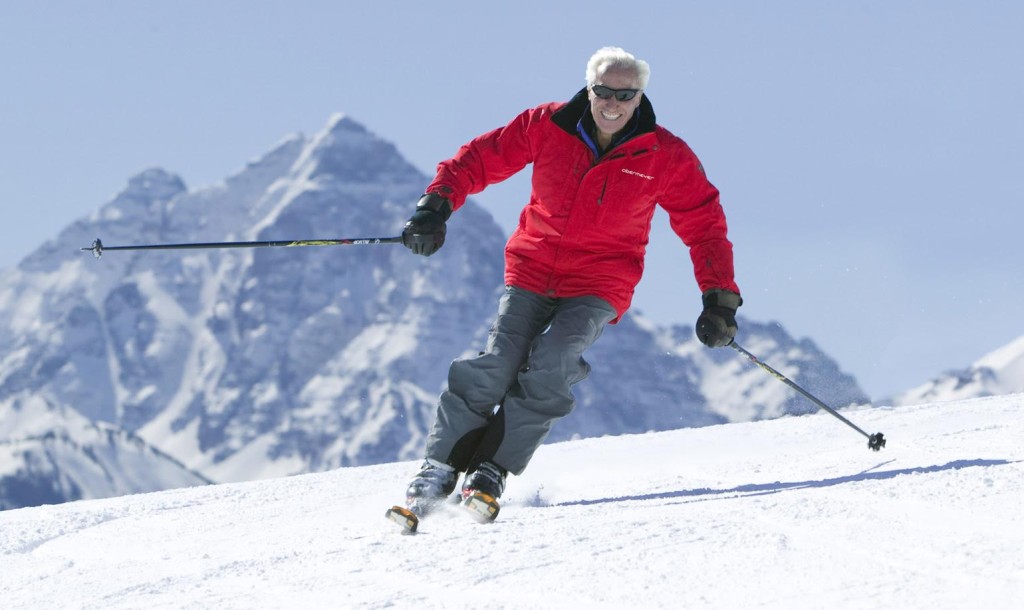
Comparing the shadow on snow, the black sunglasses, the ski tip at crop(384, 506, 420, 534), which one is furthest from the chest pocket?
the ski tip at crop(384, 506, 420, 534)

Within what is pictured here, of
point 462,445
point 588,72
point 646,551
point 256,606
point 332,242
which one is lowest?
point 256,606

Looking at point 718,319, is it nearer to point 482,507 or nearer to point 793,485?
point 793,485

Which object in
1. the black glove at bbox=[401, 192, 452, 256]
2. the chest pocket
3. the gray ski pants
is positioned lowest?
the gray ski pants

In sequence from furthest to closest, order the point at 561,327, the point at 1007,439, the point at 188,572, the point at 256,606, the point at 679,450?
the point at 679,450 → the point at 1007,439 → the point at 561,327 → the point at 188,572 → the point at 256,606

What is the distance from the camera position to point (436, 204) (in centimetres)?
557

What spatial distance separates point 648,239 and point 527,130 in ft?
2.50

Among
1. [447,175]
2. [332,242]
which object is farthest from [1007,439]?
[332,242]

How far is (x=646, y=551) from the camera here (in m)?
3.51

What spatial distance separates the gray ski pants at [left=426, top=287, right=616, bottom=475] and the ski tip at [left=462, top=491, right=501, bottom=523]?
1.25ft

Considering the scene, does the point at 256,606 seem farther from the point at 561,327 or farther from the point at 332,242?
the point at 332,242

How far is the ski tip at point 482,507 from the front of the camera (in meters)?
4.67

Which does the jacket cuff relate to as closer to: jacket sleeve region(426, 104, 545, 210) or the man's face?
the man's face

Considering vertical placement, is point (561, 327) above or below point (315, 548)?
above

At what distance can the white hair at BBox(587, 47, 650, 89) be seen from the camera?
5.32 metres
